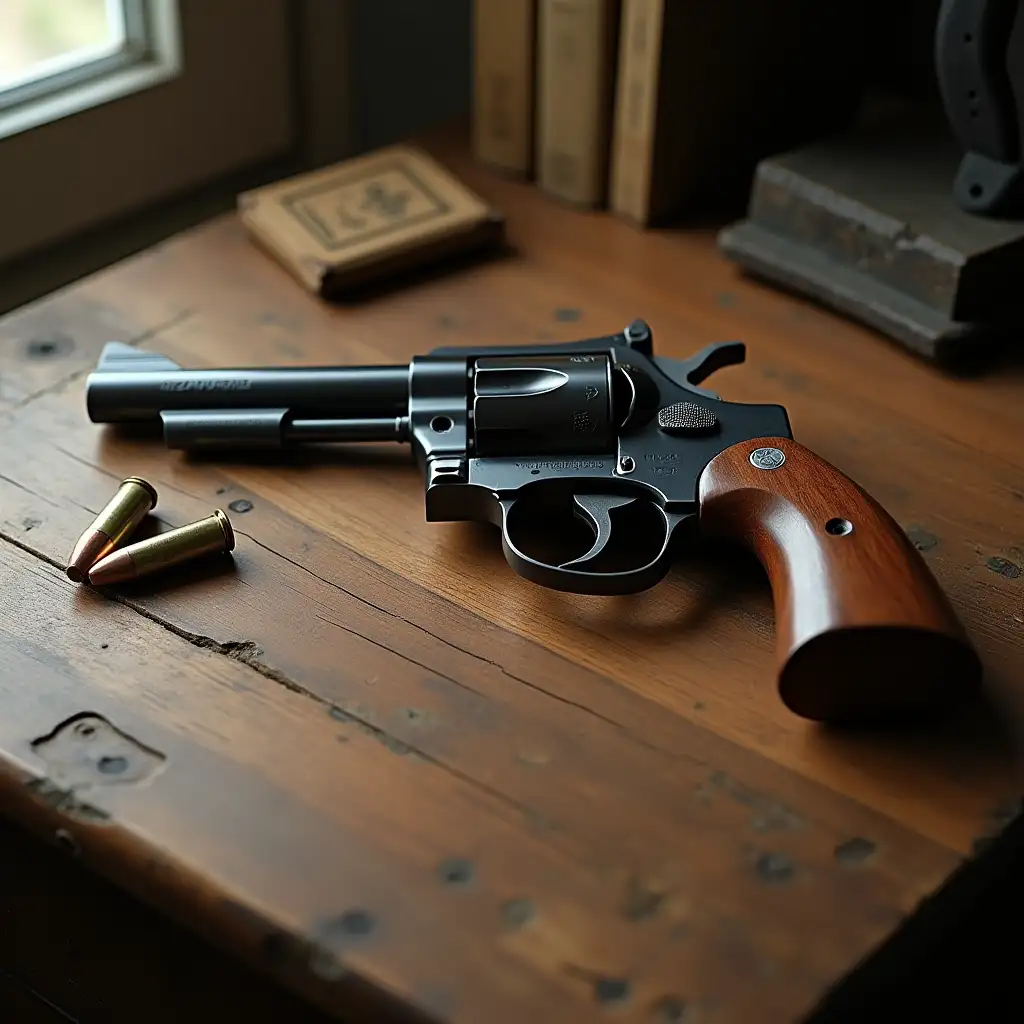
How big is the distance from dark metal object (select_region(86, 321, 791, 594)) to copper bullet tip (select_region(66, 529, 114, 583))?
0.03 meters

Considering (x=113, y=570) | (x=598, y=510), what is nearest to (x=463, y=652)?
(x=598, y=510)

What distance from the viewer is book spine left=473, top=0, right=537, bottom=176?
1382 mm

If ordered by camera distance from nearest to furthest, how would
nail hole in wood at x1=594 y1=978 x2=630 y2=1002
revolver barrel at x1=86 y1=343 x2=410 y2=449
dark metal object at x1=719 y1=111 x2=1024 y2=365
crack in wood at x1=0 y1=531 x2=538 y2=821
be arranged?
nail hole in wood at x1=594 y1=978 x2=630 y2=1002
crack in wood at x1=0 y1=531 x2=538 y2=821
revolver barrel at x1=86 y1=343 x2=410 y2=449
dark metal object at x1=719 y1=111 x2=1024 y2=365

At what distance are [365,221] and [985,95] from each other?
21.8 inches

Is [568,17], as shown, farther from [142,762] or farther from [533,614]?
[142,762]

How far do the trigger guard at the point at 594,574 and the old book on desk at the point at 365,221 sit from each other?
433mm

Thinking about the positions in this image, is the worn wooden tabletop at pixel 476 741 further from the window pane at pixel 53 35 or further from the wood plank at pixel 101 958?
the window pane at pixel 53 35

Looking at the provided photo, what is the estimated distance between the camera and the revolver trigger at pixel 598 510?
96 centimetres

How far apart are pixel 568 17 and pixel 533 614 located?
645mm

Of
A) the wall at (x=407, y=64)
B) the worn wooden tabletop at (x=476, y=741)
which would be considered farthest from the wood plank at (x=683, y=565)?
the wall at (x=407, y=64)

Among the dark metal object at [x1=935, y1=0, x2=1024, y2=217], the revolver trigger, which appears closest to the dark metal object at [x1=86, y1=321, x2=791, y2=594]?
the revolver trigger

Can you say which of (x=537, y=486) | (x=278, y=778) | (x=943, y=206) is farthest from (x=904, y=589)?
(x=943, y=206)

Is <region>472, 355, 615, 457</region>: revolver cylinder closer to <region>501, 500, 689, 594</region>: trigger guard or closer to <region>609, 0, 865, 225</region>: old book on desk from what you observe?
<region>501, 500, 689, 594</region>: trigger guard

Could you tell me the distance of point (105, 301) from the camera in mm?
1291
